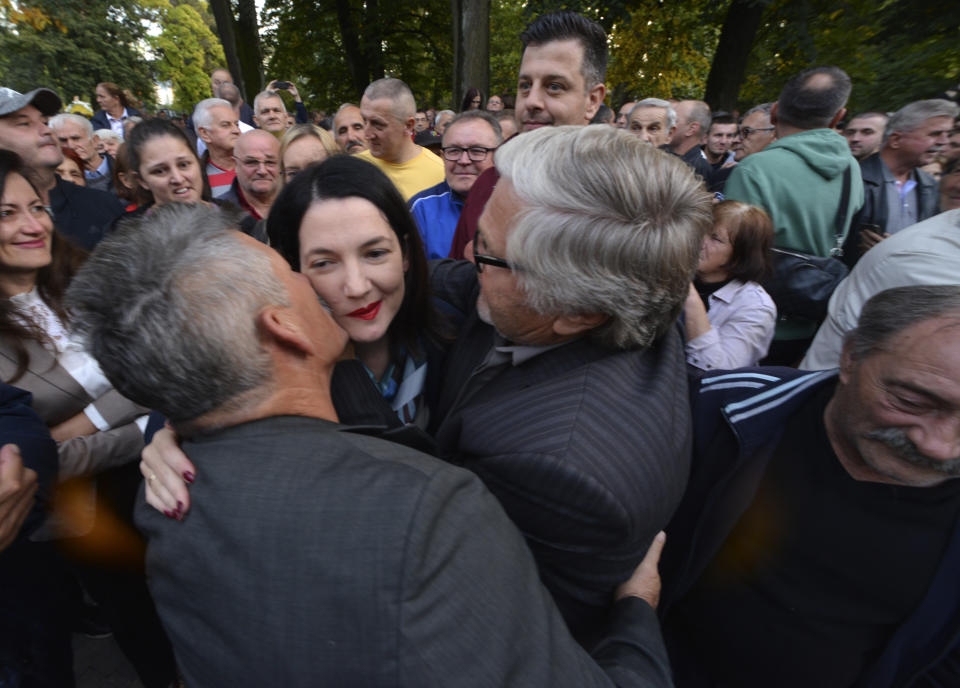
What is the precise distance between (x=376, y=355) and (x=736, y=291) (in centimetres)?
187

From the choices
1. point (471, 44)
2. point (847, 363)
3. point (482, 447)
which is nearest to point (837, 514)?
point (847, 363)

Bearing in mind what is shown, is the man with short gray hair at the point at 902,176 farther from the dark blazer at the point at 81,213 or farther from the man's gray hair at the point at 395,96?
the dark blazer at the point at 81,213

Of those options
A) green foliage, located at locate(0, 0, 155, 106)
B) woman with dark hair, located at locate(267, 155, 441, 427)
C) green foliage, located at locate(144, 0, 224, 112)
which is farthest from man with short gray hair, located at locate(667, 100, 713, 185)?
green foliage, located at locate(144, 0, 224, 112)

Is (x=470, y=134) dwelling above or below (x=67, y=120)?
below

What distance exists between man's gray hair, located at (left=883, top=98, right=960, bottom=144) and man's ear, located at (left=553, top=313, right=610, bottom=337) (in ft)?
13.8

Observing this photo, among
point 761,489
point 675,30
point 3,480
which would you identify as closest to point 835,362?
point 761,489

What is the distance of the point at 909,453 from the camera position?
1190mm

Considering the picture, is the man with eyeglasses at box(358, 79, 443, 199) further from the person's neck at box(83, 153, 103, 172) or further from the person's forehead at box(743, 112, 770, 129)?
the person's neck at box(83, 153, 103, 172)

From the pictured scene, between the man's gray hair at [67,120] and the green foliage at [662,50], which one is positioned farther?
the green foliage at [662,50]

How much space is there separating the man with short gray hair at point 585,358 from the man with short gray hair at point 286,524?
165mm

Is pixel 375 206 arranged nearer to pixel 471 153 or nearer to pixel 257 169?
pixel 471 153

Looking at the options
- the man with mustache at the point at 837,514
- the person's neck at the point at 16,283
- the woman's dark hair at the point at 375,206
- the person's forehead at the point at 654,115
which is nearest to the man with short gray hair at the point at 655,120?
the person's forehead at the point at 654,115

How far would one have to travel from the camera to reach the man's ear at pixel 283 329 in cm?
98

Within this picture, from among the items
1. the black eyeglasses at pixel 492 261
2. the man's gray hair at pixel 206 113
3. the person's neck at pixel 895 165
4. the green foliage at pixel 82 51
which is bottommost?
the black eyeglasses at pixel 492 261
